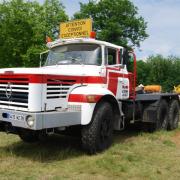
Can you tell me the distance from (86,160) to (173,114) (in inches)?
220

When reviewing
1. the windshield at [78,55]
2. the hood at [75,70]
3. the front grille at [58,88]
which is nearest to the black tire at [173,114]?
the windshield at [78,55]

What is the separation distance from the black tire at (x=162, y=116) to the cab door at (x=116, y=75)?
6.36ft

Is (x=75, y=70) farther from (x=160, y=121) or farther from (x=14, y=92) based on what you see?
(x=160, y=121)

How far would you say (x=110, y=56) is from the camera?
9.45 meters

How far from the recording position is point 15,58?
1153 inches

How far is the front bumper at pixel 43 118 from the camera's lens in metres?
7.13

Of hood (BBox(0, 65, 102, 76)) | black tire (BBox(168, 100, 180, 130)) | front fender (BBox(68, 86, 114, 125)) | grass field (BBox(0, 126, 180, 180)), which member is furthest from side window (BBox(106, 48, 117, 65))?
black tire (BBox(168, 100, 180, 130))

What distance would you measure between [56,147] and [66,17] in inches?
1001

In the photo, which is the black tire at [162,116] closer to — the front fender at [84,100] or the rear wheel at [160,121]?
the rear wheel at [160,121]

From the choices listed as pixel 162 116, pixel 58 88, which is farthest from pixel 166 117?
pixel 58 88

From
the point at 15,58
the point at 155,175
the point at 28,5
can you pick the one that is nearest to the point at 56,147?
the point at 155,175

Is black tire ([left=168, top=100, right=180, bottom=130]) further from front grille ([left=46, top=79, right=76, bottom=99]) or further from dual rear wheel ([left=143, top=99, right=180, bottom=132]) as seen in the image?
front grille ([left=46, top=79, right=76, bottom=99])

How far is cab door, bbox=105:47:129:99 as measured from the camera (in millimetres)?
9266

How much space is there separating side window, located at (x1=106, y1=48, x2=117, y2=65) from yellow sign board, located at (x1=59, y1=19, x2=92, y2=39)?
0.63 m
